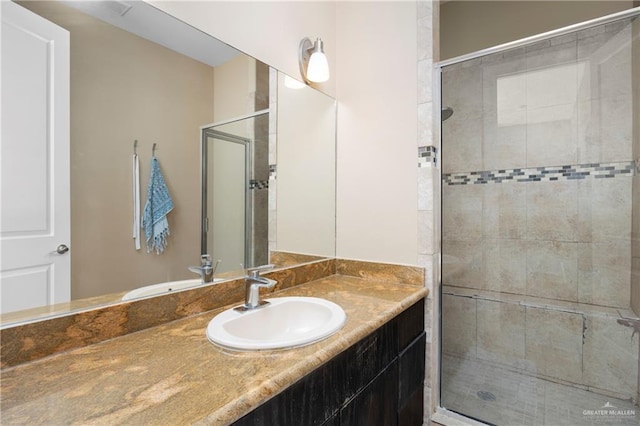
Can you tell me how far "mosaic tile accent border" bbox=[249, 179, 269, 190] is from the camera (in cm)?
139

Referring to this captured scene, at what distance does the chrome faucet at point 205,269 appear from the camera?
1.16m

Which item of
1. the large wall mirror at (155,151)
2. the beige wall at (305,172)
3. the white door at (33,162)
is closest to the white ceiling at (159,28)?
the large wall mirror at (155,151)

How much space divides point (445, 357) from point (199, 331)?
132cm

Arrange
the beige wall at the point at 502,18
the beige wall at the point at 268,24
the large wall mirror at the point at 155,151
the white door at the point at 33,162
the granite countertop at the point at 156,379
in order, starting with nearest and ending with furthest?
the granite countertop at the point at 156,379 < the white door at the point at 33,162 < the large wall mirror at the point at 155,151 < the beige wall at the point at 268,24 < the beige wall at the point at 502,18

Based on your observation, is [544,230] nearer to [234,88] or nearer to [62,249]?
[234,88]

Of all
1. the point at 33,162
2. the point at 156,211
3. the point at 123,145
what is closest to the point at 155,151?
the point at 123,145

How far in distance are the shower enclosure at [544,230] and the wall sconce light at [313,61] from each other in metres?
0.59

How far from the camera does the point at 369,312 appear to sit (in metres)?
1.15

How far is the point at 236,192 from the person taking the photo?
4.32ft

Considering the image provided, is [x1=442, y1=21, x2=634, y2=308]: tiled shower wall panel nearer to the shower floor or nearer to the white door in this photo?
the shower floor

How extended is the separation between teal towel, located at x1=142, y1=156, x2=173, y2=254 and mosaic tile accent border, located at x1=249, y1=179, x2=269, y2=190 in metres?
0.39

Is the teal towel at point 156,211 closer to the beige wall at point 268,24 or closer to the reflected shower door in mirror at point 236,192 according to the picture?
the reflected shower door in mirror at point 236,192

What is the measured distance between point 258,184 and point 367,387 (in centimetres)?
92

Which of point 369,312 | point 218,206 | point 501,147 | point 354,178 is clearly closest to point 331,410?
point 369,312
